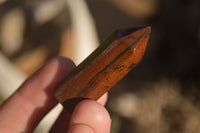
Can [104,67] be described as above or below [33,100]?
above

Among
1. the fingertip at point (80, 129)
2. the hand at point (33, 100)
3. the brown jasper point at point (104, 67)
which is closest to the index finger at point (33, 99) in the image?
the hand at point (33, 100)

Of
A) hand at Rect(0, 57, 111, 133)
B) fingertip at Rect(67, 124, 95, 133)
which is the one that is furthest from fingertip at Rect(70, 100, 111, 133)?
hand at Rect(0, 57, 111, 133)

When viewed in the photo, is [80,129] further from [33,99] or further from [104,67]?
[33,99]

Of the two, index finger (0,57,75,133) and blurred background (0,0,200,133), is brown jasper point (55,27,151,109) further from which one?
blurred background (0,0,200,133)

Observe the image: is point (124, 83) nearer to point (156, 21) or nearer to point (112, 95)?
point (112, 95)

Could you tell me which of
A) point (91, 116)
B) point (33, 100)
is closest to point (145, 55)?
point (33, 100)

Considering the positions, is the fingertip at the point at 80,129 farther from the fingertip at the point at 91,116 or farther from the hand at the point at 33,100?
the hand at the point at 33,100

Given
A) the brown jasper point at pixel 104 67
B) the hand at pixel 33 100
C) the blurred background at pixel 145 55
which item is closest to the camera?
the brown jasper point at pixel 104 67
